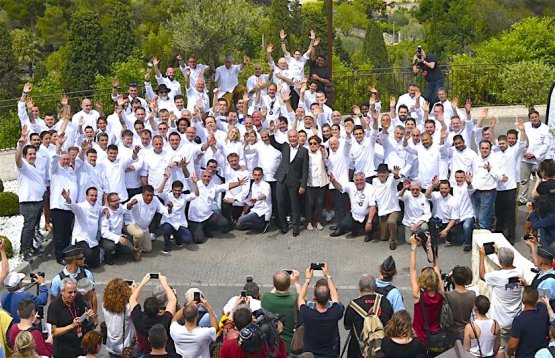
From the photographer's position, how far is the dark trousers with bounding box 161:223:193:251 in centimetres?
1505

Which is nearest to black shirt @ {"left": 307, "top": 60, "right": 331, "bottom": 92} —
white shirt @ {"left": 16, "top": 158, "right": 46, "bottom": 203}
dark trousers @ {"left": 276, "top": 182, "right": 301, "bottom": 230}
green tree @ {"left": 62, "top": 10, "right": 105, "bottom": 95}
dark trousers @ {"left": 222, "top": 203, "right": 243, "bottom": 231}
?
dark trousers @ {"left": 276, "top": 182, "right": 301, "bottom": 230}

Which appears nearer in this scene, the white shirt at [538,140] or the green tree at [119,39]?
the white shirt at [538,140]

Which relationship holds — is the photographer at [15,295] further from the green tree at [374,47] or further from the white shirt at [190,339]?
the green tree at [374,47]

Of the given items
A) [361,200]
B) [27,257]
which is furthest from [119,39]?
[361,200]

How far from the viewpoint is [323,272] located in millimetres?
9188

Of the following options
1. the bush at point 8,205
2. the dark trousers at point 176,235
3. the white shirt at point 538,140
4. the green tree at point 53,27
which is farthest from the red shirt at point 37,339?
the green tree at point 53,27

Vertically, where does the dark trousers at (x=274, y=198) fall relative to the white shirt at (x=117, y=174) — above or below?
below

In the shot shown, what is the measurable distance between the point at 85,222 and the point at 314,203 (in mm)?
3973

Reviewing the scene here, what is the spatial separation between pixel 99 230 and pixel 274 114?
4.85 meters

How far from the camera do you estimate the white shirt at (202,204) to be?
15383mm

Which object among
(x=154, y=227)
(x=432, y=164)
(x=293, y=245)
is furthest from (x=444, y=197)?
(x=154, y=227)

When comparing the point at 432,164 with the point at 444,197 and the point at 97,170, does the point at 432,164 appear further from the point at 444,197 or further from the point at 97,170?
the point at 97,170

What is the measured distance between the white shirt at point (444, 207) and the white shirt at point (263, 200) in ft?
9.06

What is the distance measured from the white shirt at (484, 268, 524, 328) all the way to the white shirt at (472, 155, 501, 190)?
16.0 feet
